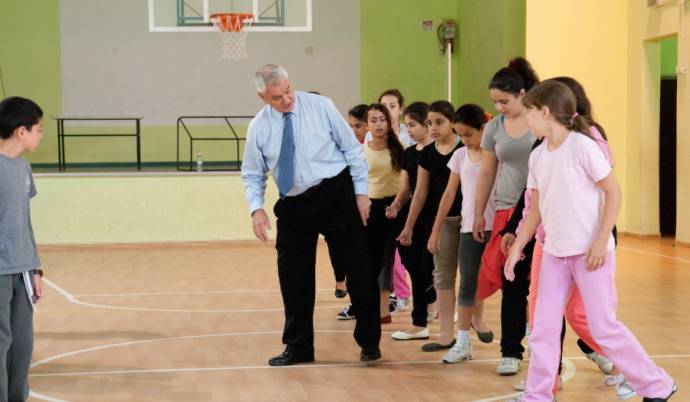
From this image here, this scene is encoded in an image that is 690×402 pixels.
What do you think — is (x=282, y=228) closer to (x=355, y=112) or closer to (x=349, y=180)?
(x=349, y=180)

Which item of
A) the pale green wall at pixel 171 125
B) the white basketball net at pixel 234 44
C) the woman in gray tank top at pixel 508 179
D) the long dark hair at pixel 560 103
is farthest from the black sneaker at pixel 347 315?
the white basketball net at pixel 234 44

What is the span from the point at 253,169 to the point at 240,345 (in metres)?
1.15

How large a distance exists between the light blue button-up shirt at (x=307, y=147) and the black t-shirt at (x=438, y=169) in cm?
54

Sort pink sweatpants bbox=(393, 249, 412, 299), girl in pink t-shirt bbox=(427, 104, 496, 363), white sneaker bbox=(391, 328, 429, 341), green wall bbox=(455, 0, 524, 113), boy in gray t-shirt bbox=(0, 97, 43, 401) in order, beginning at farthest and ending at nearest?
green wall bbox=(455, 0, 524, 113), pink sweatpants bbox=(393, 249, 412, 299), white sneaker bbox=(391, 328, 429, 341), girl in pink t-shirt bbox=(427, 104, 496, 363), boy in gray t-shirt bbox=(0, 97, 43, 401)

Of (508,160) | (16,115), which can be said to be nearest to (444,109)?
(508,160)

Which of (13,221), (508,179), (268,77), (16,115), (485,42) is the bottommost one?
(13,221)

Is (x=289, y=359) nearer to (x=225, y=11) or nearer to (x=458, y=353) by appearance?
(x=458, y=353)

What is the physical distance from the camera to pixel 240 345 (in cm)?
579

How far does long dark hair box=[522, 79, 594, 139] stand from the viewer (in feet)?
12.5

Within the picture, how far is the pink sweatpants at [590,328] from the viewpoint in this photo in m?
3.74

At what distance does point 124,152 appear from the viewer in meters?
15.7

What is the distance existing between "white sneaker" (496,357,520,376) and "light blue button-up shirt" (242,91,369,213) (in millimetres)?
1169

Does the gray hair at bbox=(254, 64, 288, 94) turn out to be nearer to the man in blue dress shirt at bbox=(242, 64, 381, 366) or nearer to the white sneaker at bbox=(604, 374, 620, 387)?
the man in blue dress shirt at bbox=(242, 64, 381, 366)

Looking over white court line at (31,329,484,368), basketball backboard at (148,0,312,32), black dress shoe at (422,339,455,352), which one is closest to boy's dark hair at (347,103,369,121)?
white court line at (31,329,484,368)
